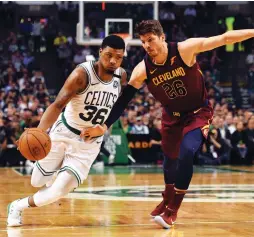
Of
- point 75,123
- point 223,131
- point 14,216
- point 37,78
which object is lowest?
point 223,131

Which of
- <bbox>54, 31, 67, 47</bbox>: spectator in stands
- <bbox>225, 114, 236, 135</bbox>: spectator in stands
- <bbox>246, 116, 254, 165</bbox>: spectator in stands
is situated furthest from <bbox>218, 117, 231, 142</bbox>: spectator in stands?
<bbox>54, 31, 67, 47</bbox>: spectator in stands

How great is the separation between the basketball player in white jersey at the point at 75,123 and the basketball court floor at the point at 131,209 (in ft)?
1.07

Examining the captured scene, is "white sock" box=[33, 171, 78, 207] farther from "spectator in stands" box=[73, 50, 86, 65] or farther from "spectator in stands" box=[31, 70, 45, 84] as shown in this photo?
"spectator in stands" box=[73, 50, 86, 65]

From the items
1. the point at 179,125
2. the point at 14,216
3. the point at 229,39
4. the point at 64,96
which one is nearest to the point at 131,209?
the point at 179,125

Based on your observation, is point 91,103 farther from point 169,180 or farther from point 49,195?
point 169,180

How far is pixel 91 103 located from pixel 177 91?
0.87m

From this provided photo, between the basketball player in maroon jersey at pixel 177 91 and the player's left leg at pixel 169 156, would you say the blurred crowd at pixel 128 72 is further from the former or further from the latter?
the basketball player in maroon jersey at pixel 177 91

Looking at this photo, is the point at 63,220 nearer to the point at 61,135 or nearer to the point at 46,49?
the point at 61,135

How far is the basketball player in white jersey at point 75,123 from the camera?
23.4 feet

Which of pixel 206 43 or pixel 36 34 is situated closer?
pixel 206 43

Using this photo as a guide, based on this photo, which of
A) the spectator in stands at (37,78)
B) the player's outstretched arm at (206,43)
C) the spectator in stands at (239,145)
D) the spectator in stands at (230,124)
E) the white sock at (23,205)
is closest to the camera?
the player's outstretched arm at (206,43)

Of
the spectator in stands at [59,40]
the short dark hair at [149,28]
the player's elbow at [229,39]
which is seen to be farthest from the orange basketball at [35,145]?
the spectator in stands at [59,40]

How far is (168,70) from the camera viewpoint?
7289 millimetres

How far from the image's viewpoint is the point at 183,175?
7.11 meters
